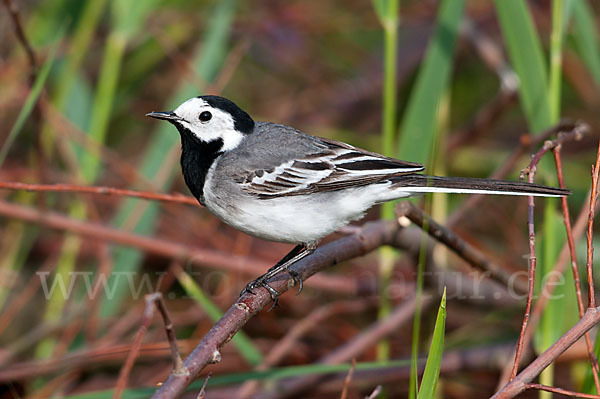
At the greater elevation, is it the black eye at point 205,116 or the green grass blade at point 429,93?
the green grass blade at point 429,93

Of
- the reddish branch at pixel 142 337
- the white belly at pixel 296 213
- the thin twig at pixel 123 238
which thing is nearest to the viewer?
the reddish branch at pixel 142 337

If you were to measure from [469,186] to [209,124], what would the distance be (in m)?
0.89

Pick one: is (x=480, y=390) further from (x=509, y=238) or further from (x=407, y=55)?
(x=407, y=55)

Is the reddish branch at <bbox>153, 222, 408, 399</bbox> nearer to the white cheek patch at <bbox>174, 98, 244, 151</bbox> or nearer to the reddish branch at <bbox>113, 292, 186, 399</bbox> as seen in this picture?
the reddish branch at <bbox>113, 292, 186, 399</bbox>

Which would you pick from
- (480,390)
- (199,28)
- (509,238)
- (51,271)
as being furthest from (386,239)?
(199,28)

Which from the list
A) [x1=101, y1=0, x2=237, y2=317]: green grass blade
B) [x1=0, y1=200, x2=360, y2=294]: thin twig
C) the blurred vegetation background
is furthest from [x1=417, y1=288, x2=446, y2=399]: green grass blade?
[x1=101, y1=0, x2=237, y2=317]: green grass blade

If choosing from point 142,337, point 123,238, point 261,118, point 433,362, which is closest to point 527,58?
point 433,362

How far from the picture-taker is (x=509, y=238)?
443 cm

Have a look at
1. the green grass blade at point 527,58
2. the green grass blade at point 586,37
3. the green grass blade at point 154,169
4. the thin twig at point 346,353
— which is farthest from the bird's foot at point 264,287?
the green grass blade at point 586,37

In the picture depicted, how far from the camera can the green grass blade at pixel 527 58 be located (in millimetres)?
2451

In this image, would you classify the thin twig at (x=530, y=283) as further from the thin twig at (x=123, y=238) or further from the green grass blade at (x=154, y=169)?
the green grass blade at (x=154, y=169)

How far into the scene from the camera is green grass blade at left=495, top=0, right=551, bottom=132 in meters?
2.45

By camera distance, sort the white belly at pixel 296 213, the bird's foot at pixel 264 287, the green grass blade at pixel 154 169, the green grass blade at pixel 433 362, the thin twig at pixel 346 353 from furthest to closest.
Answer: the green grass blade at pixel 154 169
the thin twig at pixel 346 353
the white belly at pixel 296 213
the bird's foot at pixel 264 287
the green grass blade at pixel 433 362

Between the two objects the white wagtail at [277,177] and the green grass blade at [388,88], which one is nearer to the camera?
the white wagtail at [277,177]
